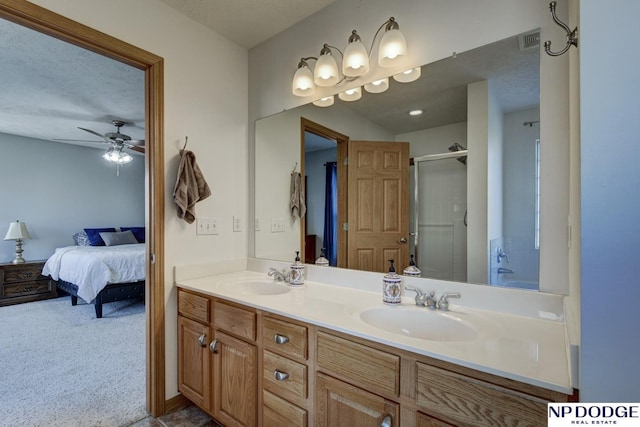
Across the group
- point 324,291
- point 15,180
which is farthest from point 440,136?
point 15,180

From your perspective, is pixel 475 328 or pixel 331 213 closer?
pixel 475 328

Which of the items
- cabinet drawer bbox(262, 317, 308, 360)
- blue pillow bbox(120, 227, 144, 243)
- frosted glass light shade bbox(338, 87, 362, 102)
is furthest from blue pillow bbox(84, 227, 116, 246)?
frosted glass light shade bbox(338, 87, 362, 102)

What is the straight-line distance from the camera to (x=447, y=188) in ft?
4.88

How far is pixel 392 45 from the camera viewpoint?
1.48 meters

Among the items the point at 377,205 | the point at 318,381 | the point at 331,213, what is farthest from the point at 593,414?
the point at 331,213

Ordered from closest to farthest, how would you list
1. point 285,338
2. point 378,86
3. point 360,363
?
point 360,363, point 285,338, point 378,86

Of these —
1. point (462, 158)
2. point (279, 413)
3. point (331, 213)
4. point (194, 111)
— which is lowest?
point (279, 413)

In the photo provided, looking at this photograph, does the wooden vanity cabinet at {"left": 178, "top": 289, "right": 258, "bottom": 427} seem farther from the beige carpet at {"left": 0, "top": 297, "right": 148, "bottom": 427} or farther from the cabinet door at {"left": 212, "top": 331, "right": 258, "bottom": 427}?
the beige carpet at {"left": 0, "top": 297, "right": 148, "bottom": 427}

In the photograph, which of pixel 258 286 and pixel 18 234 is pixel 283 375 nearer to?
pixel 258 286

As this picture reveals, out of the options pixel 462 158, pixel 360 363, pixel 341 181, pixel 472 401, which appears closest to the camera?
pixel 472 401

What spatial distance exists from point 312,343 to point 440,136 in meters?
1.13

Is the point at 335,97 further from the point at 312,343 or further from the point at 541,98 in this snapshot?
the point at 312,343

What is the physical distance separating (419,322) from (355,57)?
135 cm

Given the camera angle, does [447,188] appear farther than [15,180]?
No
